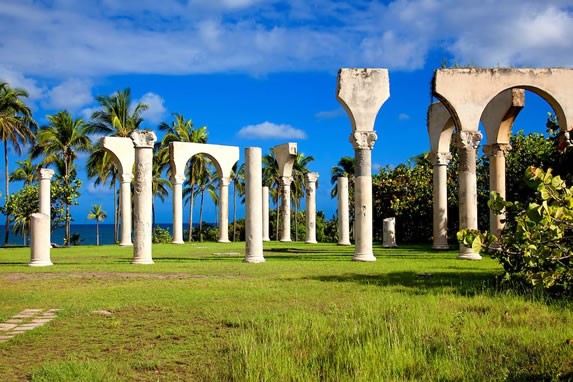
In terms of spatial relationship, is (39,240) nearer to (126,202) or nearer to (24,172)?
(126,202)

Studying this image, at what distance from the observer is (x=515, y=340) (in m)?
7.00

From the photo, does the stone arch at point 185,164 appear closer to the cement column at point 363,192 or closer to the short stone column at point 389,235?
the short stone column at point 389,235

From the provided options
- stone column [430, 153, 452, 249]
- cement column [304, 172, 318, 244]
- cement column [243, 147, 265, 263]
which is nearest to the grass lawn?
cement column [243, 147, 265, 263]

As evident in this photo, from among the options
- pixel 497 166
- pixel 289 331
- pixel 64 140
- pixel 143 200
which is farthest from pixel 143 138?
pixel 64 140

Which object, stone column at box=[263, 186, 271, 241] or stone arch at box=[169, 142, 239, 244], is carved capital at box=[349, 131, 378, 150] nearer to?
stone arch at box=[169, 142, 239, 244]

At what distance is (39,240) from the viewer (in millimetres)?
17859

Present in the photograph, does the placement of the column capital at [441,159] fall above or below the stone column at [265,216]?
A: above

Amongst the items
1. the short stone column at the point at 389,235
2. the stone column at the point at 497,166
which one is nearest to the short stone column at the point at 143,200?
the stone column at the point at 497,166

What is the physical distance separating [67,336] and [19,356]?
1.00 meters

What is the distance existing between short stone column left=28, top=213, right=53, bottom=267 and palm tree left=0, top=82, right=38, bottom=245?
20789 mm

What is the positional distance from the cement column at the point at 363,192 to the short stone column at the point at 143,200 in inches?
267

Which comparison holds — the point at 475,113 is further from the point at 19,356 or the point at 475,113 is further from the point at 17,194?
the point at 17,194

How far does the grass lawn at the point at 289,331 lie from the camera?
6074mm

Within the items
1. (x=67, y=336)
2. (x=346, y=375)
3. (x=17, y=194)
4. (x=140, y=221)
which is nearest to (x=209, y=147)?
(x=17, y=194)
